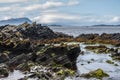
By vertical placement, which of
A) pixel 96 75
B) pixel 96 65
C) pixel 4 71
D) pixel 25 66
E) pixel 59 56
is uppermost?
pixel 59 56

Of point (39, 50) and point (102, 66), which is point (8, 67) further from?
point (102, 66)

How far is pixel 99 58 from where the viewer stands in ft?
207

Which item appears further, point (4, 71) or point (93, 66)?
point (93, 66)

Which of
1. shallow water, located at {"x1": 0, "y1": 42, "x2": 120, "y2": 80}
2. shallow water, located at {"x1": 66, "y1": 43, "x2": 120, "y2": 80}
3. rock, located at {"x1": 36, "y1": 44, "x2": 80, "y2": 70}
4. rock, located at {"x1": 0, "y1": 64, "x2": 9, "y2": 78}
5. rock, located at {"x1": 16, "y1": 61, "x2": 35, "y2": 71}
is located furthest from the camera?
rock, located at {"x1": 36, "y1": 44, "x2": 80, "y2": 70}

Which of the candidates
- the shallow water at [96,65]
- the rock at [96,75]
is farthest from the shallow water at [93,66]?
the rock at [96,75]

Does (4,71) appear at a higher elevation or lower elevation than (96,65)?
higher

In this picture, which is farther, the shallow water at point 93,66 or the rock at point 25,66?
the rock at point 25,66

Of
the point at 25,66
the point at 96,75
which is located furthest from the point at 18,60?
the point at 96,75

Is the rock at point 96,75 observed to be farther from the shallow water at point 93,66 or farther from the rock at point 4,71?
the rock at point 4,71

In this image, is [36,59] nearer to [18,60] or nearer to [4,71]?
[18,60]

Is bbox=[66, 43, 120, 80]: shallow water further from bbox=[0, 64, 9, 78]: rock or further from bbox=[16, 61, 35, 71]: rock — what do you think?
bbox=[0, 64, 9, 78]: rock

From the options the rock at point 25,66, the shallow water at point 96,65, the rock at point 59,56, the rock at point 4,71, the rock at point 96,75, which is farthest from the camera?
the rock at point 59,56

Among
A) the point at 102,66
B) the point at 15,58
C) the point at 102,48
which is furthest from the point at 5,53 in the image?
the point at 102,48

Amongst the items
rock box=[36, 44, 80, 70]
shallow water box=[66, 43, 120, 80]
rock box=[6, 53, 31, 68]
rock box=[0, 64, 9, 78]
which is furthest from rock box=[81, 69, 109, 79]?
rock box=[6, 53, 31, 68]
